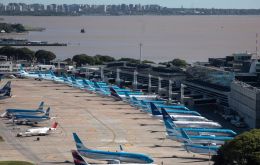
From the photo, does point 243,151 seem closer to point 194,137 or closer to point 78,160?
point 78,160

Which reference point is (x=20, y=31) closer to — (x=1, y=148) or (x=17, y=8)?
(x=1, y=148)

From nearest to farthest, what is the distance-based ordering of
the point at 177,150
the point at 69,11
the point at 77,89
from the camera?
the point at 177,150 → the point at 77,89 → the point at 69,11

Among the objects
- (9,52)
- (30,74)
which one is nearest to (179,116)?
(30,74)

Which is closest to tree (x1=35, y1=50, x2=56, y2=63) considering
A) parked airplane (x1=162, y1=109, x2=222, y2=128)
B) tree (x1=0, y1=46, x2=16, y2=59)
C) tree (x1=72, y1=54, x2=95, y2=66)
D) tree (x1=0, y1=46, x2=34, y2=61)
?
tree (x1=0, y1=46, x2=34, y2=61)

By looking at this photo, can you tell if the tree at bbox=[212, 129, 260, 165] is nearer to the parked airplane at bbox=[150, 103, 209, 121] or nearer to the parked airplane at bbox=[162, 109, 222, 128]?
the parked airplane at bbox=[162, 109, 222, 128]

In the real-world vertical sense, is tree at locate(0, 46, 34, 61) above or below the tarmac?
below

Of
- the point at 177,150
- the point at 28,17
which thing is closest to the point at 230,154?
the point at 177,150
